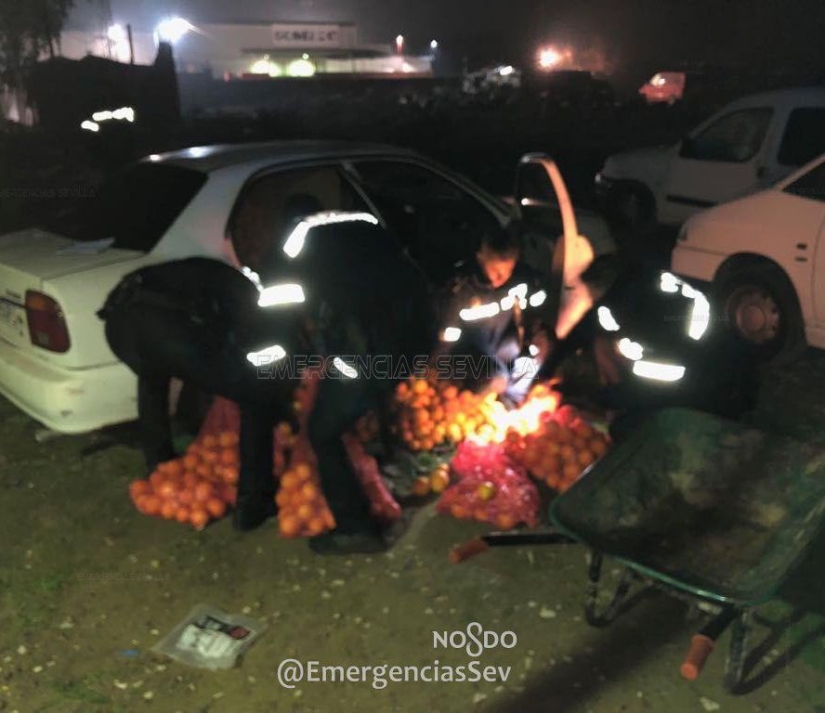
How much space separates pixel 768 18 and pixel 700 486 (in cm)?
4086

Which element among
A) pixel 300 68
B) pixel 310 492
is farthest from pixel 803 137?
pixel 300 68

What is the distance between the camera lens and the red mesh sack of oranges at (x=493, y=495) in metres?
4.08

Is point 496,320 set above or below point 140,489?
above

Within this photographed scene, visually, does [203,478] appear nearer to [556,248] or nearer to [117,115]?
[556,248]

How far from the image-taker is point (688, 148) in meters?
9.53

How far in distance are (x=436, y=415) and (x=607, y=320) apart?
1093mm

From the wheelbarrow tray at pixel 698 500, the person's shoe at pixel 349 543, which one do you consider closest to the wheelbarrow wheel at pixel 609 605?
the wheelbarrow tray at pixel 698 500

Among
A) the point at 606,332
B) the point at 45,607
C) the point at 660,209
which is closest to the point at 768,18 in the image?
the point at 660,209

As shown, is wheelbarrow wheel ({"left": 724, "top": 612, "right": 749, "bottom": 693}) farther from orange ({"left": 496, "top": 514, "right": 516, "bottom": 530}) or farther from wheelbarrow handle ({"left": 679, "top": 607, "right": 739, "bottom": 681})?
orange ({"left": 496, "top": 514, "right": 516, "bottom": 530})

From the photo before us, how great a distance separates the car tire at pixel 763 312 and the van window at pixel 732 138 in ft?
9.13

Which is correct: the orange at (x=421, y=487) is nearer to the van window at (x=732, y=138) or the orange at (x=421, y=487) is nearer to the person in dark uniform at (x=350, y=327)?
the person in dark uniform at (x=350, y=327)

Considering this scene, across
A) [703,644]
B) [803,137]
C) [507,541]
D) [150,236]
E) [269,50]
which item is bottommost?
[507,541]

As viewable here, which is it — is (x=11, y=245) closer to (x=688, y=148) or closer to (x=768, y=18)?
(x=688, y=148)

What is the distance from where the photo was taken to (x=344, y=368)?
3648mm
